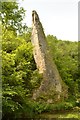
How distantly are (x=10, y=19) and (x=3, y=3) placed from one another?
7.73 ft

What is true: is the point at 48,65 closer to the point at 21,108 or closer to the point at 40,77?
the point at 40,77

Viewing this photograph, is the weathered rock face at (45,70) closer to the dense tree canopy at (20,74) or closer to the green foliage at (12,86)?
the dense tree canopy at (20,74)

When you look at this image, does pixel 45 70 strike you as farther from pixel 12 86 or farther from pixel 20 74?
pixel 12 86

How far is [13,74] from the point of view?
76.1 feet

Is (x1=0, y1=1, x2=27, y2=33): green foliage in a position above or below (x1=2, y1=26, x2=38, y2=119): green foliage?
above

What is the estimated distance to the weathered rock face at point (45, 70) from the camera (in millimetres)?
32094

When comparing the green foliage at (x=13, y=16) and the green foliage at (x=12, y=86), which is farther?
the green foliage at (x=13, y=16)

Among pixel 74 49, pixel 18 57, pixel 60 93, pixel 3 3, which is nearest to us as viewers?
pixel 18 57

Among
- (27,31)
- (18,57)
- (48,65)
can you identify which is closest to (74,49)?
(27,31)

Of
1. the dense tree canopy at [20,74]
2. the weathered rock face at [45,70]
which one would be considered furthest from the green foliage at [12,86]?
the weathered rock face at [45,70]

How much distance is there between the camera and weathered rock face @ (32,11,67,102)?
32094 mm

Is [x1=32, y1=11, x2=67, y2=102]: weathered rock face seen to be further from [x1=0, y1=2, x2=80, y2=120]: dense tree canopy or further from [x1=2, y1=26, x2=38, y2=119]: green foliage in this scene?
[x1=2, y1=26, x2=38, y2=119]: green foliage

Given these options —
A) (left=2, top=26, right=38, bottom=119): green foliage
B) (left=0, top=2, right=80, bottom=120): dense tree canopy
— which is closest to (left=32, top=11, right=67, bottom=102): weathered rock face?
(left=0, top=2, right=80, bottom=120): dense tree canopy

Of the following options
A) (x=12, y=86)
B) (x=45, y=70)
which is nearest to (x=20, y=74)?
(x=12, y=86)
